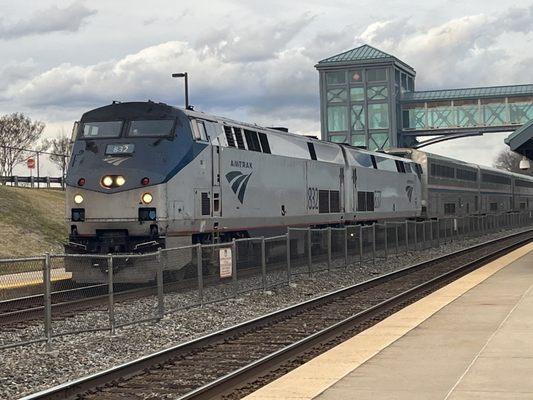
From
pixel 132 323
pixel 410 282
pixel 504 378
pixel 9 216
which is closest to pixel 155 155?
pixel 132 323

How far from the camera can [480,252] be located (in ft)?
117

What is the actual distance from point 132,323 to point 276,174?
11301mm

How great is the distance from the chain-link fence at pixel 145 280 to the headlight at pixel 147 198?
157 cm

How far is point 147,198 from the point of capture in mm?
18375

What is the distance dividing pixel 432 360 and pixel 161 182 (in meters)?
10.0

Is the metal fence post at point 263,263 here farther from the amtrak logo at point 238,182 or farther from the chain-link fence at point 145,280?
Result: the amtrak logo at point 238,182

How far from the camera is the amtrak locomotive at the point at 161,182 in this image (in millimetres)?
18438

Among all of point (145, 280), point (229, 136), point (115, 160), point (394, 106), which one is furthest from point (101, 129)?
point (394, 106)

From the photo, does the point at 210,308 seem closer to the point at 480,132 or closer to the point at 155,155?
the point at 155,155

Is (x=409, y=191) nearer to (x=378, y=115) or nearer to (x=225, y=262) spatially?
(x=225, y=262)

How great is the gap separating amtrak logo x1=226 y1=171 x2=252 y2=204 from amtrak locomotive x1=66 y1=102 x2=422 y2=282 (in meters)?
0.03

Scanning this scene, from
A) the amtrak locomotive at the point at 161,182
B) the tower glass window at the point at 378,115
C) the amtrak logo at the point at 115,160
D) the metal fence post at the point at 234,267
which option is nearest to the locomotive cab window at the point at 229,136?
the amtrak locomotive at the point at 161,182

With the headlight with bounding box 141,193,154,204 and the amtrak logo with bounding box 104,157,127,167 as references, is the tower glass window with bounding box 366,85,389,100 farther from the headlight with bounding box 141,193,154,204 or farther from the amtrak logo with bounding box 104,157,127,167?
the headlight with bounding box 141,193,154,204

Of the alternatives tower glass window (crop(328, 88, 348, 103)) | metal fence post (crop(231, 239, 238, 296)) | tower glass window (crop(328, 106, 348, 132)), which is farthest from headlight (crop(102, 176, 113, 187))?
tower glass window (crop(328, 88, 348, 103))
